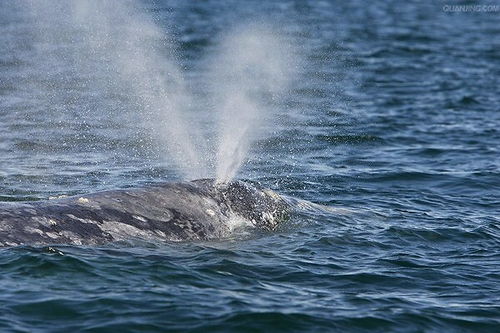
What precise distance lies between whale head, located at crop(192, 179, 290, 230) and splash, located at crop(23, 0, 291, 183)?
237 mm

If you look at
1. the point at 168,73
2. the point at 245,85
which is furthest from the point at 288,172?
the point at 168,73

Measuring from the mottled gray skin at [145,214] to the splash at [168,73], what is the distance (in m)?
0.56

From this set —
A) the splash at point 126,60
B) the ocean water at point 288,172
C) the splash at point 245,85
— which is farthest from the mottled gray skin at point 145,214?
the splash at point 126,60

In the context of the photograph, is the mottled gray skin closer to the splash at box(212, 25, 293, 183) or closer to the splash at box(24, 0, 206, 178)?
the splash at box(212, 25, 293, 183)

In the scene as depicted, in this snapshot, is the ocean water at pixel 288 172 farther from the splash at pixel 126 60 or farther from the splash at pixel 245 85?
the splash at pixel 245 85

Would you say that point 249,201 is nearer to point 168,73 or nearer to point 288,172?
point 288,172

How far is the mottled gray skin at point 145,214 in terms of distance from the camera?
36.5 ft

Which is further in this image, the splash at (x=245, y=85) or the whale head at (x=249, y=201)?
the splash at (x=245, y=85)

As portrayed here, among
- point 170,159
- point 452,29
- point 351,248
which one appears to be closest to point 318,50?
point 452,29

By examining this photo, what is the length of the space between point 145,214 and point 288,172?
597 centimetres

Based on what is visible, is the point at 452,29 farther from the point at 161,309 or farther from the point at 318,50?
the point at 161,309

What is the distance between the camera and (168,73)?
29469 mm

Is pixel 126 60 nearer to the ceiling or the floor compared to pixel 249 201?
nearer to the ceiling

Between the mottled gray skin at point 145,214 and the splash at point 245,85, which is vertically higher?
the mottled gray skin at point 145,214
